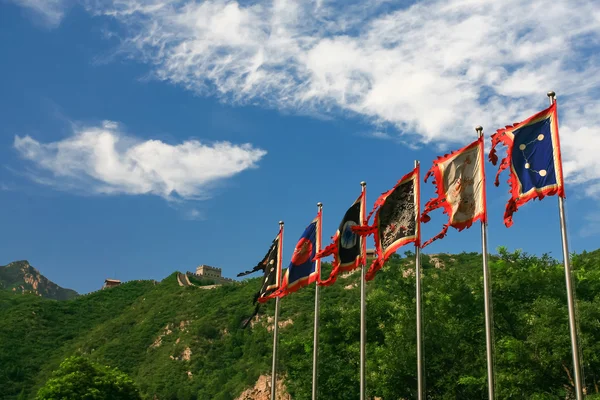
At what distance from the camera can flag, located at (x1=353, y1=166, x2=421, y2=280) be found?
21.9m

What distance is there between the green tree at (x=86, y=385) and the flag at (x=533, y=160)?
4267 centimetres

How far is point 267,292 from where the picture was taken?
2889 centimetres

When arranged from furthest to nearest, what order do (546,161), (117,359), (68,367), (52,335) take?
(52,335) < (117,359) < (68,367) < (546,161)

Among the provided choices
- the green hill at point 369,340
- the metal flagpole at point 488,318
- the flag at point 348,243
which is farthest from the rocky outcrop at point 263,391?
the metal flagpole at point 488,318

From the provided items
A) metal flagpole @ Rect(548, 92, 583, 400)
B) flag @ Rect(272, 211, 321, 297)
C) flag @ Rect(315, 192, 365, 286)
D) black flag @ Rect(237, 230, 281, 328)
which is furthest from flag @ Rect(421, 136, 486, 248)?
black flag @ Rect(237, 230, 281, 328)

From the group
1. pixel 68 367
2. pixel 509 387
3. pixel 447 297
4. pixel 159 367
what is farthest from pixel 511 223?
pixel 159 367

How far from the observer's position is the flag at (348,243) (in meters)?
24.9

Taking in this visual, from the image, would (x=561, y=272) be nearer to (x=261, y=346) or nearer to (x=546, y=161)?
(x=546, y=161)

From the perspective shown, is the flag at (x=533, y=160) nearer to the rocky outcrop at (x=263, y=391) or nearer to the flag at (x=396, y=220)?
the flag at (x=396, y=220)

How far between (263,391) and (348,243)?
43.1m

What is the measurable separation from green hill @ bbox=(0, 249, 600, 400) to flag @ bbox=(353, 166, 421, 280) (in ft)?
41.6

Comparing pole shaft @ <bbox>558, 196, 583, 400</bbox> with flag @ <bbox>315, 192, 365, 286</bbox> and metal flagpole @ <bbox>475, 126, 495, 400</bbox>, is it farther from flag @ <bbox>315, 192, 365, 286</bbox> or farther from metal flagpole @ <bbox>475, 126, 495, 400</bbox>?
flag @ <bbox>315, 192, 365, 286</bbox>

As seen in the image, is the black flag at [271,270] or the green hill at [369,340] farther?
the green hill at [369,340]

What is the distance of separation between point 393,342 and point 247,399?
28.7m
